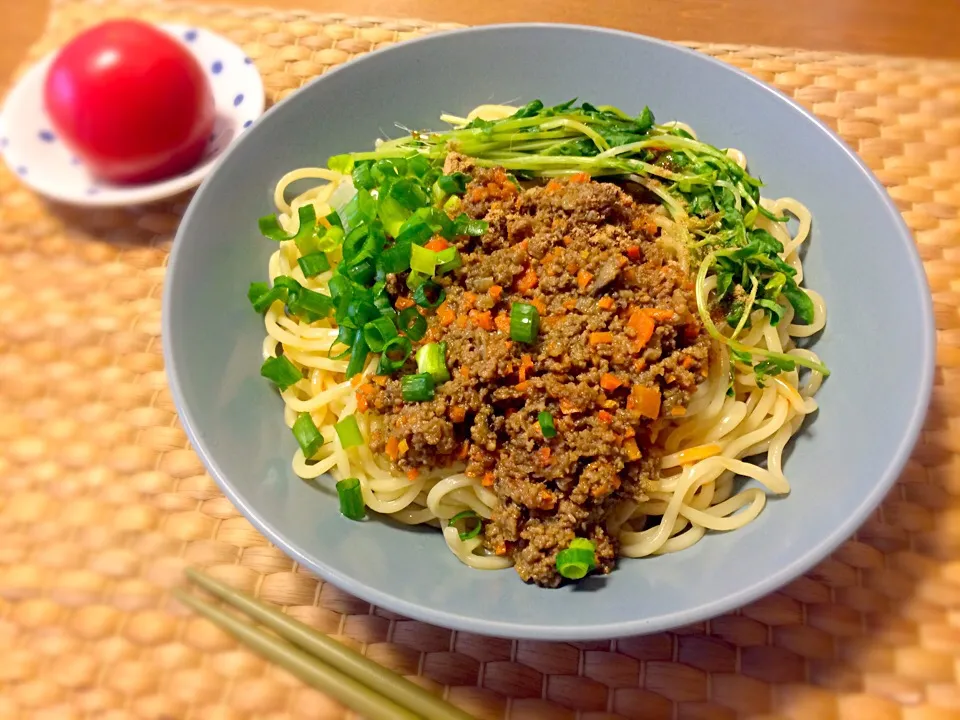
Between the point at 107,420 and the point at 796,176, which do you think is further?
the point at 107,420

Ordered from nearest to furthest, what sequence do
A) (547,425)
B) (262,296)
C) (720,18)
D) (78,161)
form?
(547,425), (262,296), (78,161), (720,18)

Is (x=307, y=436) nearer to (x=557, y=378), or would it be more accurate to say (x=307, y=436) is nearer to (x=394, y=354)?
(x=394, y=354)

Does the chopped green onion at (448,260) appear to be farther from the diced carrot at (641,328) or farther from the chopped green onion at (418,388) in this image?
the diced carrot at (641,328)

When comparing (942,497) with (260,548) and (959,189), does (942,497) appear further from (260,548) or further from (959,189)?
(260,548)

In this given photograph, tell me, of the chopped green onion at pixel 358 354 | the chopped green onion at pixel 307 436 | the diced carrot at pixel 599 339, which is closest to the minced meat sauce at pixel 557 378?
the diced carrot at pixel 599 339

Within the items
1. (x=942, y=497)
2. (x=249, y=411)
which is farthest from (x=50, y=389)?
(x=942, y=497)

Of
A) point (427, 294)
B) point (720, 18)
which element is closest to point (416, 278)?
point (427, 294)
